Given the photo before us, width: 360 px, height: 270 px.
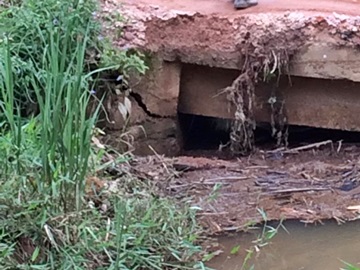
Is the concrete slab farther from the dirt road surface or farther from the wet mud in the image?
the dirt road surface

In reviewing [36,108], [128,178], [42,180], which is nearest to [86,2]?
[36,108]

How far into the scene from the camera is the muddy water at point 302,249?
249cm

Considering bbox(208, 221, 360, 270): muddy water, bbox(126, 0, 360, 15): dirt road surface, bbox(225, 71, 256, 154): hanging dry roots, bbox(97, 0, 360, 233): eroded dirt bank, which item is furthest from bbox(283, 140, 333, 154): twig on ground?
bbox(208, 221, 360, 270): muddy water

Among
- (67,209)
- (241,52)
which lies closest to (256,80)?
(241,52)

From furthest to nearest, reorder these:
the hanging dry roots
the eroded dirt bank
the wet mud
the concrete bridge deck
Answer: the hanging dry roots < the concrete bridge deck < the eroded dirt bank < the wet mud

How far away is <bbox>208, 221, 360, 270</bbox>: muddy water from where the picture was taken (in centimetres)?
249

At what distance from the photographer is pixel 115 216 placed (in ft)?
8.12

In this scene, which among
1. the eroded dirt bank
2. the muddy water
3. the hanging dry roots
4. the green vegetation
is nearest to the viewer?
the green vegetation

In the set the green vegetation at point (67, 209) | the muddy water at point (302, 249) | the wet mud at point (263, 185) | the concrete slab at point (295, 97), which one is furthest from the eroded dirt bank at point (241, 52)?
the green vegetation at point (67, 209)

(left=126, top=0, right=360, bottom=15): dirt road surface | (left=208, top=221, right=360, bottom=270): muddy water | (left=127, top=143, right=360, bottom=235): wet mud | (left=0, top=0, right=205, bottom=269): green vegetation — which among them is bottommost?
(left=208, top=221, right=360, bottom=270): muddy water

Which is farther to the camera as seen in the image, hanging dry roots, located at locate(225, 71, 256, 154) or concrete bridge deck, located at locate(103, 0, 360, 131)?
hanging dry roots, located at locate(225, 71, 256, 154)

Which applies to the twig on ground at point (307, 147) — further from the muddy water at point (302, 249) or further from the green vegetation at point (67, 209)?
the green vegetation at point (67, 209)

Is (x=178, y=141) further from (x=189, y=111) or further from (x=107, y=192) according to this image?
(x=107, y=192)

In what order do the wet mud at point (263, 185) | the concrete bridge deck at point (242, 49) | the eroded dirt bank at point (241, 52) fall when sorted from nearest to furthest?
the wet mud at point (263, 185), the eroded dirt bank at point (241, 52), the concrete bridge deck at point (242, 49)
